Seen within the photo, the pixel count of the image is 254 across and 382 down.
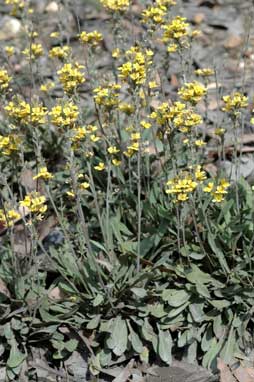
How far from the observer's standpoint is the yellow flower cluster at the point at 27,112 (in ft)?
12.8

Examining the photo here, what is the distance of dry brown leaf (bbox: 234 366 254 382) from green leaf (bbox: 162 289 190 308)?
57 centimetres

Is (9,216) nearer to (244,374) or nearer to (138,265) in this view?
(138,265)

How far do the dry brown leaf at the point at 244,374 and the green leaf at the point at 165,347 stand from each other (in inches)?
18.0

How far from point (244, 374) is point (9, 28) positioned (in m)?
6.00

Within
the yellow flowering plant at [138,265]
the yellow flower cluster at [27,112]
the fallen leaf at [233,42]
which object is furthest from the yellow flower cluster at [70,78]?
the fallen leaf at [233,42]

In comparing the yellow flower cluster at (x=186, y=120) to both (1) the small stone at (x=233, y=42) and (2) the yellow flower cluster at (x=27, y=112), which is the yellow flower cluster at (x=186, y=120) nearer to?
(2) the yellow flower cluster at (x=27, y=112)

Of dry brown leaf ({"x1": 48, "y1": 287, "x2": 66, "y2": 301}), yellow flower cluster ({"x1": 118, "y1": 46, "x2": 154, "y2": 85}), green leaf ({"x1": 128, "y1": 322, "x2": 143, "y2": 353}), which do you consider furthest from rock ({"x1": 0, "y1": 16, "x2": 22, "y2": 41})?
green leaf ({"x1": 128, "y1": 322, "x2": 143, "y2": 353})

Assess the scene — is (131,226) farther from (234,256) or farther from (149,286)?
(234,256)

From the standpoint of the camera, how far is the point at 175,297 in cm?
442

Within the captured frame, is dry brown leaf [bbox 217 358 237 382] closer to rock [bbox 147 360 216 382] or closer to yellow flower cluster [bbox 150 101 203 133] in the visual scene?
rock [bbox 147 360 216 382]

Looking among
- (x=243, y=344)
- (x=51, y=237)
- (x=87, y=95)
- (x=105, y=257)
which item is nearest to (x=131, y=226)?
(x=105, y=257)

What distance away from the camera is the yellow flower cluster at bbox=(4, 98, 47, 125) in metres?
3.91

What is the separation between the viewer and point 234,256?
451 centimetres

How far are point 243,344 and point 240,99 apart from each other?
5.48 feet
